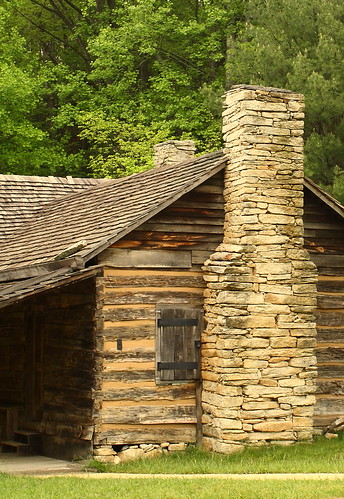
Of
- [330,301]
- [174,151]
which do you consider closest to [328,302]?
[330,301]

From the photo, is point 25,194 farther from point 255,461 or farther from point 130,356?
point 255,461

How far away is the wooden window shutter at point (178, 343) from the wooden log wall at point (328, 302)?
2.41 m

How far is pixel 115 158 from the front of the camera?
102ft

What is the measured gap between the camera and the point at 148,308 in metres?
14.8

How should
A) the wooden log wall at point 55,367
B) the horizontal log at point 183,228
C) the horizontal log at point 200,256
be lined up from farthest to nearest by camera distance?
the horizontal log at point 200,256 → the horizontal log at point 183,228 → the wooden log wall at point 55,367

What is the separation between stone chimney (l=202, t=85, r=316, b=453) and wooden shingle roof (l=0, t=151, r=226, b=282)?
74cm

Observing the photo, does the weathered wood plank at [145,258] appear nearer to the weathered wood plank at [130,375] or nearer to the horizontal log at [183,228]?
the horizontal log at [183,228]

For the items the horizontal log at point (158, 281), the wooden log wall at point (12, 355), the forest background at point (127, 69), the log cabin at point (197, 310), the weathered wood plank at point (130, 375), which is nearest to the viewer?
the weathered wood plank at point (130, 375)

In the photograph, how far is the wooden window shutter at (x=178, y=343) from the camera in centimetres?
1477

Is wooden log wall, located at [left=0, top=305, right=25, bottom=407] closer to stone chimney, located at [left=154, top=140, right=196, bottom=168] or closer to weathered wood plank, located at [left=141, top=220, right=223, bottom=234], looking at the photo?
weathered wood plank, located at [left=141, top=220, right=223, bottom=234]

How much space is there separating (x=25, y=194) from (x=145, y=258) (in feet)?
28.1

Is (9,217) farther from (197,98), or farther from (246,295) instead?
(197,98)

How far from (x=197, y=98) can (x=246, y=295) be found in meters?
21.9

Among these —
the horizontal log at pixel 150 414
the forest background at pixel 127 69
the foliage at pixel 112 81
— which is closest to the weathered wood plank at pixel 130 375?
the horizontal log at pixel 150 414
